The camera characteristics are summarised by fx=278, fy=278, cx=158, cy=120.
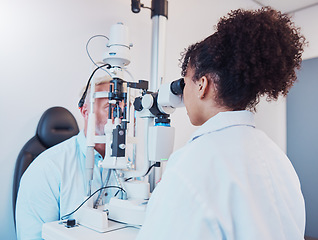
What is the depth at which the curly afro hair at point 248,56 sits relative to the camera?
71 centimetres

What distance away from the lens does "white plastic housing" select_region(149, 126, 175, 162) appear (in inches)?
40.5

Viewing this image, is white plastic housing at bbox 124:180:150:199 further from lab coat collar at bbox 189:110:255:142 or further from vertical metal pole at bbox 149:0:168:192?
vertical metal pole at bbox 149:0:168:192

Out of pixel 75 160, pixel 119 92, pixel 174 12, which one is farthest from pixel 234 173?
pixel 174 12

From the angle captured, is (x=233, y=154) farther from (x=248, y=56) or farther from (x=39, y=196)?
(x=39, y=196)

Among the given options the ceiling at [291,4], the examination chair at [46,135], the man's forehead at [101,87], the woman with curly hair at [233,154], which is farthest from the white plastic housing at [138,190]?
the ceiling at [291,4]

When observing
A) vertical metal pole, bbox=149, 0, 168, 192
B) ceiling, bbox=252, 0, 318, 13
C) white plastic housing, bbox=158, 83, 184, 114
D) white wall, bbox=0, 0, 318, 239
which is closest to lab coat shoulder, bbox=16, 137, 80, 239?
white wall, bbox=0, 0, 318, 239

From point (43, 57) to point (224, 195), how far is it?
1511mm

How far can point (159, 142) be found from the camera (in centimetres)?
103

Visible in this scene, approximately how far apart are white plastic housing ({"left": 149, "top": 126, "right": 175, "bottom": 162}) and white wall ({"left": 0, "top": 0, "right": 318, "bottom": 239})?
37.7 inches

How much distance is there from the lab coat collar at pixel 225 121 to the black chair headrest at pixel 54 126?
1182mm

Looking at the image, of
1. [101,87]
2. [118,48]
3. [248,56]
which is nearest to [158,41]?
[101,87]

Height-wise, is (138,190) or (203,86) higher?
(203,86)

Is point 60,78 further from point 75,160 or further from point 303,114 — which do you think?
point 303,114

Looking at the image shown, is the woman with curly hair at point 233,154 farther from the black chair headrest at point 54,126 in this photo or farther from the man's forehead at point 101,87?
the black chair headrest at point 54,126
